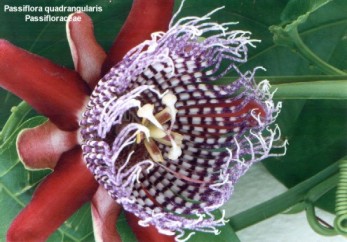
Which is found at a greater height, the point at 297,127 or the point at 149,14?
the point at 149,14

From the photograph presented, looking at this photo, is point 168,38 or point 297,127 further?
point 297,127

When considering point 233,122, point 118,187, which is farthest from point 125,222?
point 233,122

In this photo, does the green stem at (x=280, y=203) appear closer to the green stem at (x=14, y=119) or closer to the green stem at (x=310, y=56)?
the green stem at (x=310, y=56)

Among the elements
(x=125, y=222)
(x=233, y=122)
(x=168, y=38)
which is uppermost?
(x=168, y=38)

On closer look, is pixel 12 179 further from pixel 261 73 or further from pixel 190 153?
pixel 261 73

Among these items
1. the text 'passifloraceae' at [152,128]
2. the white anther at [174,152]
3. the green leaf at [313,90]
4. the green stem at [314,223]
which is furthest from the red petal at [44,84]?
the green stem at [314,223]

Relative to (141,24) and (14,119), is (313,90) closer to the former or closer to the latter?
(141,24)
